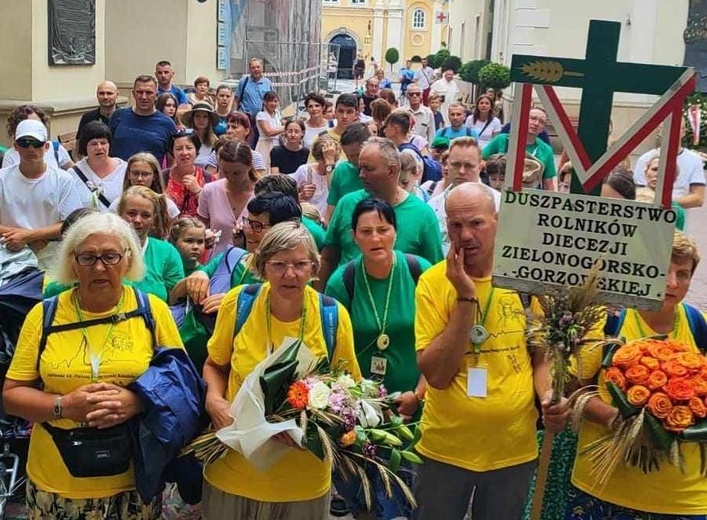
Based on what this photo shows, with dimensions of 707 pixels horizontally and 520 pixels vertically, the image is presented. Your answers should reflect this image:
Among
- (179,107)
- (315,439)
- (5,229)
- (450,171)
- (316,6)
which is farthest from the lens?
(316,6)

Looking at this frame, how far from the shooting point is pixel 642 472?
3598 millimetres

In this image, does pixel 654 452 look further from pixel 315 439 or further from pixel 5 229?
pixel 5 229

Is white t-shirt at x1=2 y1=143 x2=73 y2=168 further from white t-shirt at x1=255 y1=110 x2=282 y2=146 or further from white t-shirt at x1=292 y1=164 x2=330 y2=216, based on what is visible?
white t-shirt at x1=255 y1=110 x2=282 y2=146

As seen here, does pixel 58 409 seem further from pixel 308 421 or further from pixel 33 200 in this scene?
pixel 33 200

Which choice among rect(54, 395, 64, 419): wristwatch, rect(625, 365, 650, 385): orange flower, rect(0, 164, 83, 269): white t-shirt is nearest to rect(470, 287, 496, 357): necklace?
rect(625, 365, 650, 385): orange flower

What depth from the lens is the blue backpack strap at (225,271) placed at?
4.60 metres

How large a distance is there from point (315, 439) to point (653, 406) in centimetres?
125

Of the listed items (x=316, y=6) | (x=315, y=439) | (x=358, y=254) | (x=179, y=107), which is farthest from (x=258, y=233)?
(x=316, y=6)

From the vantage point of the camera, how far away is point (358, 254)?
211 inches

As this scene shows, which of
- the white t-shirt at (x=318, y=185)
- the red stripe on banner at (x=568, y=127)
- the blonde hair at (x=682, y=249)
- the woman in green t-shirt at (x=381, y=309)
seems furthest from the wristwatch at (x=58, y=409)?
the white t-shirt at (x=318, y=185)

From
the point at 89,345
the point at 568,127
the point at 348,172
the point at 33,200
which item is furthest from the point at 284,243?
the point at 33,200

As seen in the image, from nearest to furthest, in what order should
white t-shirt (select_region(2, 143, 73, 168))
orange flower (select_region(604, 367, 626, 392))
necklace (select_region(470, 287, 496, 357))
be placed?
orange flower (select_region(604, 367, 626, 392)) < necklace (select_region(470, 287, 496, 357)) < white t-shirt (select_region(2, 143, 73, 168))

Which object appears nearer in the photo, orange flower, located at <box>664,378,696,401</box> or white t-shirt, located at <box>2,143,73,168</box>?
orange flower, located at <box>664,378,696,401</box>

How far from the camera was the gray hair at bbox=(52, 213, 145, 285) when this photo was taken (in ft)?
12.8
